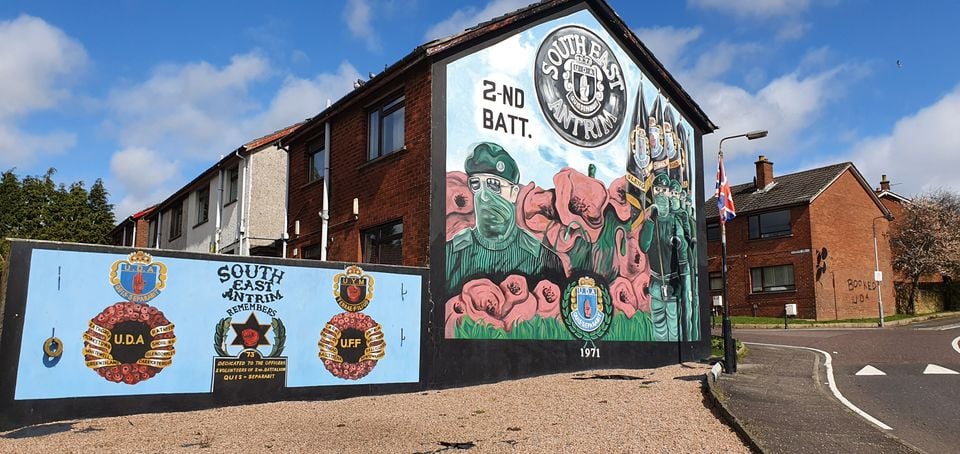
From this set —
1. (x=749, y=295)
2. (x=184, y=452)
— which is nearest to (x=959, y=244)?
(x=749, y=295)

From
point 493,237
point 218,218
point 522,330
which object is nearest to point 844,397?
point 522,330

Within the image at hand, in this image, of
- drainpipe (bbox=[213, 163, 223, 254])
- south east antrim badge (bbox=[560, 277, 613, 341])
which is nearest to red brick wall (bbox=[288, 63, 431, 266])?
south east antrim badge (bbox=[560, 277, 613, 341])

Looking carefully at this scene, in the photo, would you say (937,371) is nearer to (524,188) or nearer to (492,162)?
(524,188)

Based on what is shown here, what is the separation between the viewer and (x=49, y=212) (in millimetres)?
43781

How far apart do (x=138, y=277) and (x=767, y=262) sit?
32.6 metres

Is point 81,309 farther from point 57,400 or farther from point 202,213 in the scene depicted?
point 202,213

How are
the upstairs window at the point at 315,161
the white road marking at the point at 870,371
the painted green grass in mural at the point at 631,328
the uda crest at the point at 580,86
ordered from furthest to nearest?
the upstairs window at the point at 315,161 → the painted green grass in mural at the point at 631,328 → the uda crest at the point at 580,86 → the white road marking at the point at 870,371

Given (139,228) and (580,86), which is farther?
(139,228)

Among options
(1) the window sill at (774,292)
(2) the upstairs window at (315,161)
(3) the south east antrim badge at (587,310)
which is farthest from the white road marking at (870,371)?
(1) the window sill at (774,292)

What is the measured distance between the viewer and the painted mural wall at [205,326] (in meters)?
9.87

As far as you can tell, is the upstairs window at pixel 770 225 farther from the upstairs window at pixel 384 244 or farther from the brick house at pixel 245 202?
the upstairs window at pixel 384 244

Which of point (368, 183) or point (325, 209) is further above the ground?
point (368, 183)

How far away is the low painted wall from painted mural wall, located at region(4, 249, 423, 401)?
0.05ft

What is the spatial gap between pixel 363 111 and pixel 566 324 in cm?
665
